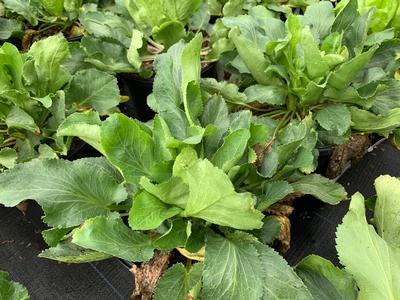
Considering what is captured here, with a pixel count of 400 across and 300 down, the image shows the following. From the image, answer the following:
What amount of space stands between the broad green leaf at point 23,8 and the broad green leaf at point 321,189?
1029 millimetres

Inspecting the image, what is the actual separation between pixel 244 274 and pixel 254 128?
9.2 inches

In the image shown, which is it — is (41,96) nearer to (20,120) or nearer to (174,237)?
(20,120)

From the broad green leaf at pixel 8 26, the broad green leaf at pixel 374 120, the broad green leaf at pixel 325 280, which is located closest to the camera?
the broad green leaf at pixel 325 280

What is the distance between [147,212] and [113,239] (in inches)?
2.8

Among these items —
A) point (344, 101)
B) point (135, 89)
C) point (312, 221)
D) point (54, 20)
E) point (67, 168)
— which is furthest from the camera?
point (54, 20)

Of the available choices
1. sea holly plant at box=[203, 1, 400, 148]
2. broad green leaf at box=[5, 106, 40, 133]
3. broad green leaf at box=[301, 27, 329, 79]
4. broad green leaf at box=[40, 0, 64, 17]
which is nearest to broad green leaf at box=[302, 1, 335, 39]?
sea holly plant at box=[203, 1, 400, 148]

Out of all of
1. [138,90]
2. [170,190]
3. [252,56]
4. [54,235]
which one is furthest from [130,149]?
[138,90]

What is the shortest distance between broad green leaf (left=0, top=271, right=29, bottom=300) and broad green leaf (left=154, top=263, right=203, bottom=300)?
1.06 ft

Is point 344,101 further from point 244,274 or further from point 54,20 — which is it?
point 54,20

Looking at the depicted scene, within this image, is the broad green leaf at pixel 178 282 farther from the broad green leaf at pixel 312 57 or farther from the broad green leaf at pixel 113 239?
the broad green leaf at pixel 312 57

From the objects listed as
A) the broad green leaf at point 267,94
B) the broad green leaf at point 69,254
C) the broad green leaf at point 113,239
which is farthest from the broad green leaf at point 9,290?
the broad green leaf at point 267,94

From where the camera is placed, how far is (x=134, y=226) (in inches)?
25.1

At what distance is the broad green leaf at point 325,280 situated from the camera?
0.67m

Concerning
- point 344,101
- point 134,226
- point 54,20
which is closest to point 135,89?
point 54,20
